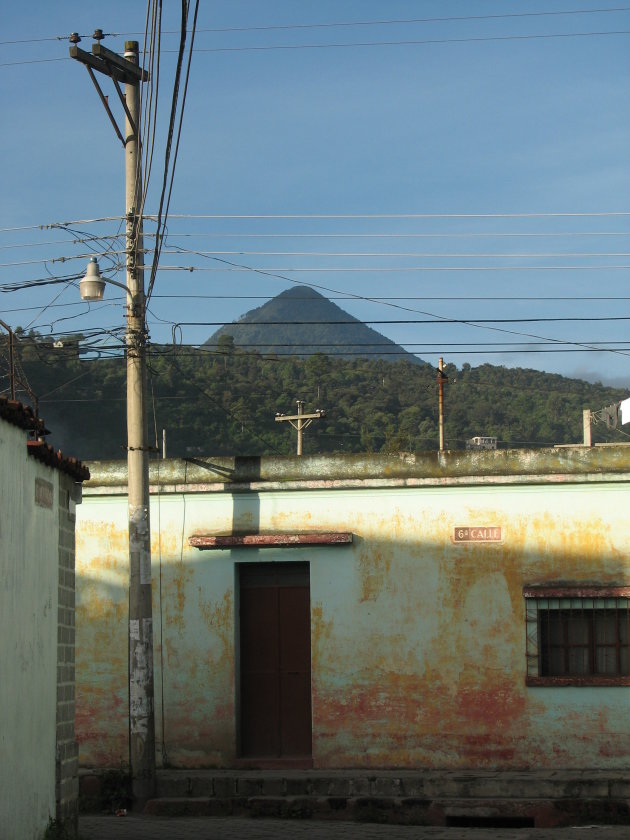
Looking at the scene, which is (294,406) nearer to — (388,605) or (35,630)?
(388,605)

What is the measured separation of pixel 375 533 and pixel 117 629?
3.50 meters

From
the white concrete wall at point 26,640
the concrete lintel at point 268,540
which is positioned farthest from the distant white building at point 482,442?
the white concrete wall at point 26,640

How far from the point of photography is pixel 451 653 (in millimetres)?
14344

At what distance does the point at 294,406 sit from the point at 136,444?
37536mm

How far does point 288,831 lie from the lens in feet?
39.5

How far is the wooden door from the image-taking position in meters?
14.8

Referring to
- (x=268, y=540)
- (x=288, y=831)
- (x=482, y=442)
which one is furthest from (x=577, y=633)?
(x=482, y=442)

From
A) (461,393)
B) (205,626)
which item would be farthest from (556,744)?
(461,393)

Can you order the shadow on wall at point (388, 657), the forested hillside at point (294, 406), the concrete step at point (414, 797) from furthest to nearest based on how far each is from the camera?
the forested hillside at point (294, 406) < the shadow on wall at point (388, 657) < the concrete step at point (414, 797)

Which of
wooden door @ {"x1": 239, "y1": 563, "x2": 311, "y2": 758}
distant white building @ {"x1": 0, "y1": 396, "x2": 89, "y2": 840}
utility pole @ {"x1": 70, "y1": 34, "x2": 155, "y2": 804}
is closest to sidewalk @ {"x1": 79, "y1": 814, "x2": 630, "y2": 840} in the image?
utility pole @ {"x1": 70, "y1": 34, "x2": 155, "y2": 804}

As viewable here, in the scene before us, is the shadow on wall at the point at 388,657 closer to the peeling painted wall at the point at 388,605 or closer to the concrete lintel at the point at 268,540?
the peeling painted wall at the point at 388,605

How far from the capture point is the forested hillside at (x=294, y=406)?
42.9 m

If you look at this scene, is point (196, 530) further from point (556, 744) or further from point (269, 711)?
point (556, 744)

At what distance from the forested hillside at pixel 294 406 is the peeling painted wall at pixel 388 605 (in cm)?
1760
